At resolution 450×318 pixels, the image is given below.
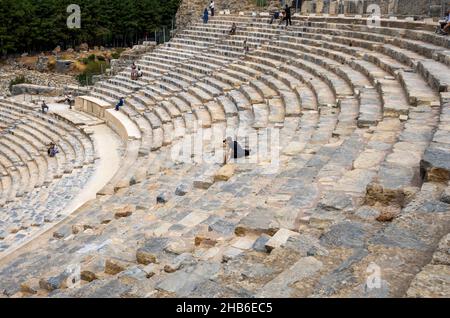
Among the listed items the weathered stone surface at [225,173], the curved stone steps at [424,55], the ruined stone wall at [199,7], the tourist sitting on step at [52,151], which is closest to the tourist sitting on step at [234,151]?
the weathered stone surface at [225,173]

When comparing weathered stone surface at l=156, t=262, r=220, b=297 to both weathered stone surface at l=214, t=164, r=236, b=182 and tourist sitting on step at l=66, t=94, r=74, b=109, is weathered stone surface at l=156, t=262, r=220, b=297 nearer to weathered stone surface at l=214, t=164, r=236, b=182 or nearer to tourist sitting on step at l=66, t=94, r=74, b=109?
weathered stone surface at l=214, t=164, r=236, b=182

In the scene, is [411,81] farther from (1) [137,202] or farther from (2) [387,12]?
(2) [387,12]

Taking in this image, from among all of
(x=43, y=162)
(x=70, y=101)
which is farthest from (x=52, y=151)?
(x=70, y=101)

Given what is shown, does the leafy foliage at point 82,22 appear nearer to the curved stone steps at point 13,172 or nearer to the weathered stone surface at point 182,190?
the curved stone steps at point 13,172

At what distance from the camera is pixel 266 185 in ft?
22.6

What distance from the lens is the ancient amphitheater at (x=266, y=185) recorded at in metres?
3.93

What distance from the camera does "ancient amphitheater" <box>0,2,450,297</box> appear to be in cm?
393

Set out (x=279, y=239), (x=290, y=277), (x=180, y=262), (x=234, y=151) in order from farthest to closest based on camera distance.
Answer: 1. (x=234, y=151)
2. (x=180, y=262)
3. (x=279, y=239)
4. (x=290, y=277)

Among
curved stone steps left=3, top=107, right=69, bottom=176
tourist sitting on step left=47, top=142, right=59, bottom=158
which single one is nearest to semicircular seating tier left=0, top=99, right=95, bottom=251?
curved stone steps left=3, top=107, right=69, bottom=176

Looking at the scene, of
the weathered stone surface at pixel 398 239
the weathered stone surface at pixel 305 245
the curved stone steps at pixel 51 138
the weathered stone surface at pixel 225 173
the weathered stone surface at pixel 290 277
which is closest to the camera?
the weathered stone surface at pixel 290 277

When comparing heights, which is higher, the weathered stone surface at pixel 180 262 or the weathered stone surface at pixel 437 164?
the weathered stone surface at pixel 437 164

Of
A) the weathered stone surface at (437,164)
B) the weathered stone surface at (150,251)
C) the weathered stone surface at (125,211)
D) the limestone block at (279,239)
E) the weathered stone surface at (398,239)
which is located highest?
the weathered stone surface at (437,164)

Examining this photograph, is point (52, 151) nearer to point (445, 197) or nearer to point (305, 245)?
point (305, 245)
